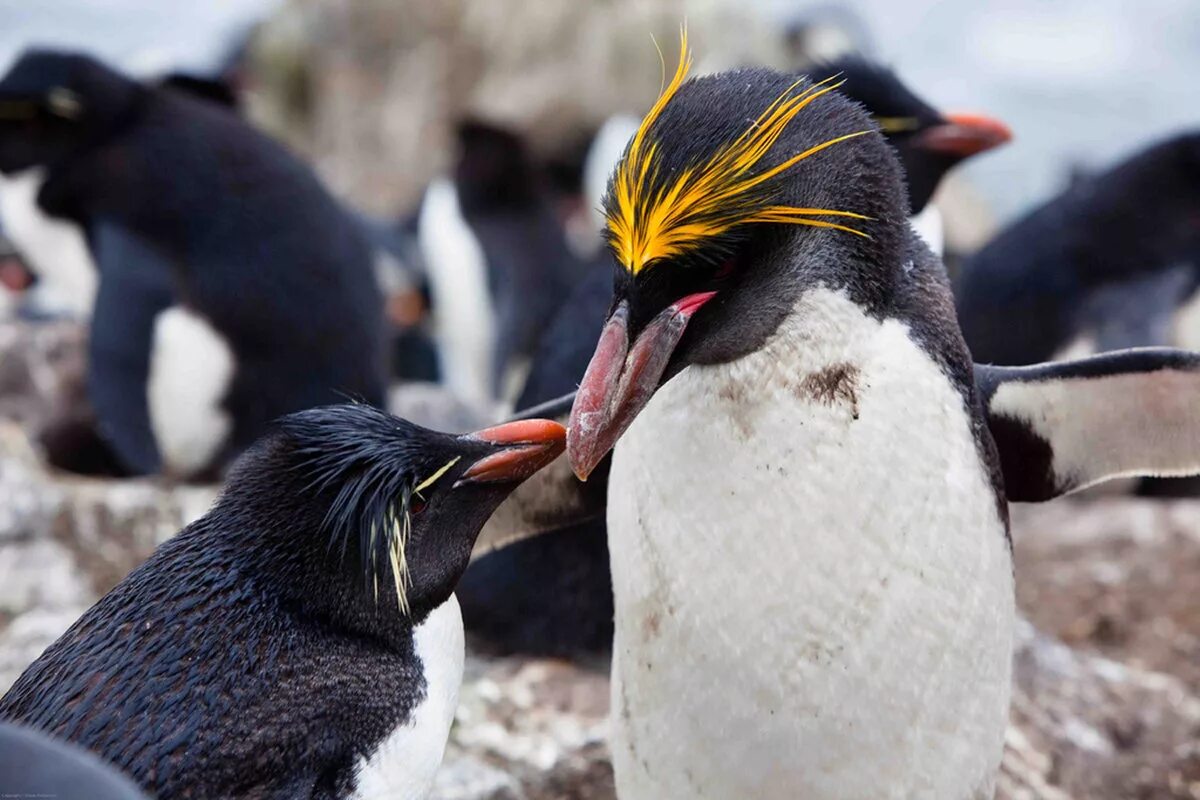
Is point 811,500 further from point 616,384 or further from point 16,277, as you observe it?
point 16,277

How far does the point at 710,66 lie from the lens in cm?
1133

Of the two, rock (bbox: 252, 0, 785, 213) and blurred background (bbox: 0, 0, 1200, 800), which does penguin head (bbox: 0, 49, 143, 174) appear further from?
rock (bbox: 252, 0, 785, 213)

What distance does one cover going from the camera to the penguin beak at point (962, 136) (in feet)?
11.7

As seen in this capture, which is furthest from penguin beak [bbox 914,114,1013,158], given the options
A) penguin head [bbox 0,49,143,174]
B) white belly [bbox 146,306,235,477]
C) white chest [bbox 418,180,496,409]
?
white chest [bbox 418,180,496,409]

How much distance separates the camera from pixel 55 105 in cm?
487

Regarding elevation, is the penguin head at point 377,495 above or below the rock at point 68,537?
above

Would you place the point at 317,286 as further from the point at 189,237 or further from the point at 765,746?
the point at 765,746

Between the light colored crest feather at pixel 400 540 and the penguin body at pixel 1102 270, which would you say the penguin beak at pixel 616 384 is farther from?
the penguin body at pixel 1102 270

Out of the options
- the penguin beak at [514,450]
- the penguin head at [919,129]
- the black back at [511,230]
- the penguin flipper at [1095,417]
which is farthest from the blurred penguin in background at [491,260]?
the penguin beak at [514,450]

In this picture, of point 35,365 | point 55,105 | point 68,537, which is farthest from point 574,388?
point 35,365

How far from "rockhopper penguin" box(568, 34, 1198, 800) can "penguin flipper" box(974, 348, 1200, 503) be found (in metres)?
0.20

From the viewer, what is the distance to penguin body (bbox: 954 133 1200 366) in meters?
5.34

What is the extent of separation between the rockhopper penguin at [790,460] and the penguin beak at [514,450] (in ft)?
0.42

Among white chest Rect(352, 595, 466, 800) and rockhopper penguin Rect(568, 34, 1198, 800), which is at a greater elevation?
rockhopper penguin Rect(568, 34, 1198, 800)
